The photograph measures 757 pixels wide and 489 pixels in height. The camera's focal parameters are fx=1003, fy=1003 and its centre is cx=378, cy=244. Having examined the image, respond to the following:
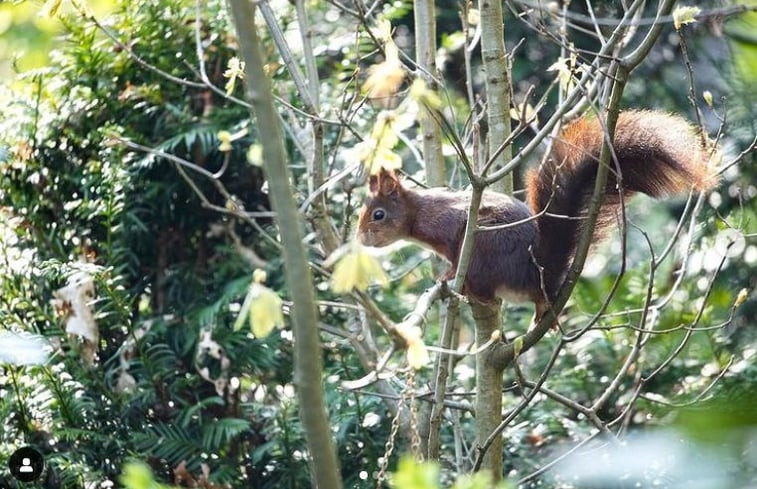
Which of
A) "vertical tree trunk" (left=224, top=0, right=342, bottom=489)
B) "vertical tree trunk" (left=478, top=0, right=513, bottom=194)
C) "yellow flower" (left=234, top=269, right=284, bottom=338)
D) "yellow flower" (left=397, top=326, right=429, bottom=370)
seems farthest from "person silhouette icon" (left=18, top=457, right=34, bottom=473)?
"vertical tree trunk" (left=224, top=0, right=342, bottom=489)

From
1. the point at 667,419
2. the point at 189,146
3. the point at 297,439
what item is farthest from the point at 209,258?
the point at 667,419

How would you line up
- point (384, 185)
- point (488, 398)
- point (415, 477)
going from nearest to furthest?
point (415, 477) < point (488, 398) < point (384, 185)

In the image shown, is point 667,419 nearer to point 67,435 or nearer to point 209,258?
point 67,435

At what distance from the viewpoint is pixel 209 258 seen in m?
3.21

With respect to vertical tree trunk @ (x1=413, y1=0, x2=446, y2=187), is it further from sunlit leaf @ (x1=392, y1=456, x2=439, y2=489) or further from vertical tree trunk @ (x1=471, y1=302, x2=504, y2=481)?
sunlit leaf @ (x1=392, y1=456, x2=439, y2=489)

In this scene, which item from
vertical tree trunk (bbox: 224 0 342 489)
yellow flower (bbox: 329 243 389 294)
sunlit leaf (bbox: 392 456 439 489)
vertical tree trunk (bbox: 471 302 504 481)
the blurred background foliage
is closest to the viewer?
sunlit leaf (bbox: 392 456 439 489)

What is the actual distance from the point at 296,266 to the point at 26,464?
1961 mm

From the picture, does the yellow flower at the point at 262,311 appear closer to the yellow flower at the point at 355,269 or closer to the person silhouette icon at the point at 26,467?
the yellow flower at the point at 355,269

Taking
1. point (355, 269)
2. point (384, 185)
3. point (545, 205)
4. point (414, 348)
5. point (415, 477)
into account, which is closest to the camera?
point (415, 477)

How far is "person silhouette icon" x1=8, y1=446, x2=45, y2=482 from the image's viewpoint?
2.51 m

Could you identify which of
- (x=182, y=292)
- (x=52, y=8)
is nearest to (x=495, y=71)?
(x=52, y=8)

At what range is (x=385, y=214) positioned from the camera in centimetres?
284

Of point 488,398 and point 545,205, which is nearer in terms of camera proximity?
point 488,398

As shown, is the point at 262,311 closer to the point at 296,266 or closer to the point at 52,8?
the point at 296,266
